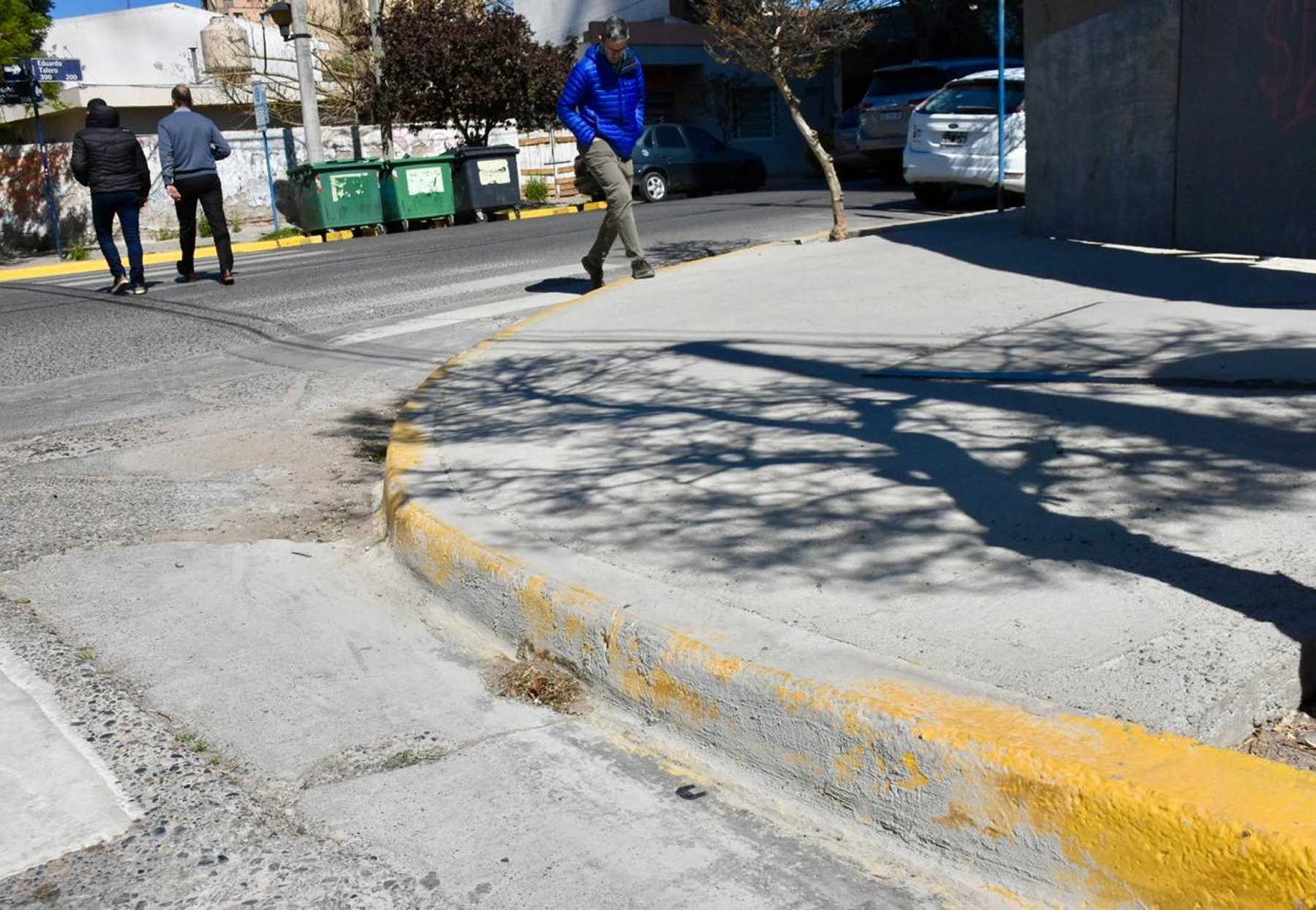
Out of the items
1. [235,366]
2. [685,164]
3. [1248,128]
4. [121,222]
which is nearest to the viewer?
[1248,128]

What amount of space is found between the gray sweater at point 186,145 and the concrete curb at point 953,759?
10.3 m

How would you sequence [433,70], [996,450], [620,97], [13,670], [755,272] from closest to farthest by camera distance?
1. [13,670]
2. [996,450]
3. [620,97]
4. [755,272]
5. [433,70]

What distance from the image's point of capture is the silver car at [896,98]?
1977 centimetres

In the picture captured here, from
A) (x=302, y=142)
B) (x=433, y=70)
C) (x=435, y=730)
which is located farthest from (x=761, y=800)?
(x=302, y=142)

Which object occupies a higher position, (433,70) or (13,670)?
(433,70)

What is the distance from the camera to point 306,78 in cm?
2186

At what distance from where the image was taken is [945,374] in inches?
222

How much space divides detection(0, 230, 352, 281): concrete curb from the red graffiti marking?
13634 mm

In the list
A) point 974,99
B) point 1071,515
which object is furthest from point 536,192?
point 1071,515

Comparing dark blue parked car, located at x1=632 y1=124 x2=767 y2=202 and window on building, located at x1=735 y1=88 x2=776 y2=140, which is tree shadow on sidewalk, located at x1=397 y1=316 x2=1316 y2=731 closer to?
dark blue parked car, located at x1=632 y1=124 x2=767 y2=202

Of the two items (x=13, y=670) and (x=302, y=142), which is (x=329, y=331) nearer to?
(x=13, y=670)

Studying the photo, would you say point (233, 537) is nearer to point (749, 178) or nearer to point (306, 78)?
point (306, 78)

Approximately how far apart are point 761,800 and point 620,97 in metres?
6.90

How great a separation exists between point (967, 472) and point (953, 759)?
1912 mm
